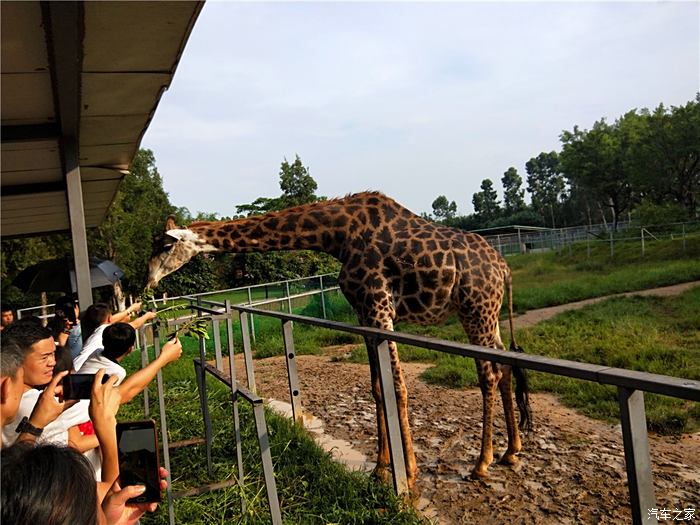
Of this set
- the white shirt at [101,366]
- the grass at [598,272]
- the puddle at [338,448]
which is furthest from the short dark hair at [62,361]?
the grass at [598,272]

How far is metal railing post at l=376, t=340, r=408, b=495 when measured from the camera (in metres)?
2.61

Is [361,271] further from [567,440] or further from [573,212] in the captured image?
[573,212]

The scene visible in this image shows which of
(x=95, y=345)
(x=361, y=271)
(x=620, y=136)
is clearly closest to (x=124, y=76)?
(x=95, y=345)

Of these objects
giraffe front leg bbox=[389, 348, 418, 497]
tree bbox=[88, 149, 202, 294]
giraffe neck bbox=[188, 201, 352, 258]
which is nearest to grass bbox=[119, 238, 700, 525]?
giraffe front leg bbox=[389, 348, 418, 497]

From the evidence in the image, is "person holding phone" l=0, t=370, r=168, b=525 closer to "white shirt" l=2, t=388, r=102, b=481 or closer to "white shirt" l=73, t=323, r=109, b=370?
"white shirt" l=2, t=388, r=102, b=481

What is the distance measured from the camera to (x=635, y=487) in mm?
1479

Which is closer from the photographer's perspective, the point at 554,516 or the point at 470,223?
the point at 554,516

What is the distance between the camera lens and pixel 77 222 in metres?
4.07

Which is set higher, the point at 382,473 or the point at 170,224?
the point at 170,224

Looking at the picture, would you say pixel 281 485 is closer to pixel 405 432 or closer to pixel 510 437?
pixel 405 432

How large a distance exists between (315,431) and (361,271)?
1943mm

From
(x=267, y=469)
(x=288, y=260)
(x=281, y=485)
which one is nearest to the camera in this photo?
(x=267, y=469)

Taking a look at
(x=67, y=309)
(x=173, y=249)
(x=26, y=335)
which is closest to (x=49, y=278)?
(x=67, y=309)

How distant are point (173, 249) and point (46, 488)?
3.30 metres
